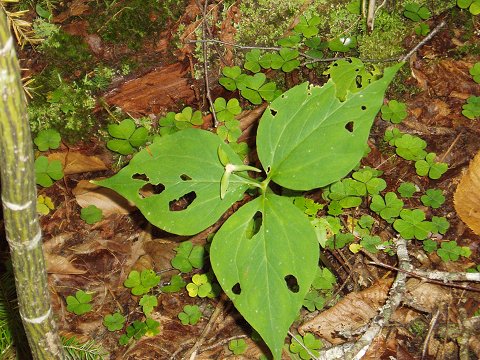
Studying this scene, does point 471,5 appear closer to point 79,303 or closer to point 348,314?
point 348,314

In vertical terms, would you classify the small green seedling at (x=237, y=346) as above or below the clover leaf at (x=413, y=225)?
below

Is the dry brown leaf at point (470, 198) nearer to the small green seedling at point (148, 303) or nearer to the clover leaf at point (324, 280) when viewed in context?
the clover leaf at point (324, 280)

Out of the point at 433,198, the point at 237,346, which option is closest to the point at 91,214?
the point at 237,346

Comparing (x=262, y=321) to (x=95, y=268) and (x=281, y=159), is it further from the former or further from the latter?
(x=95, y=268)

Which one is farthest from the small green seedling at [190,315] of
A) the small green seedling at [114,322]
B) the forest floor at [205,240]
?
the small green seedling at [114,322]

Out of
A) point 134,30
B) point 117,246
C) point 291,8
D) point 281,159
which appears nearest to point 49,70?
point 134,30

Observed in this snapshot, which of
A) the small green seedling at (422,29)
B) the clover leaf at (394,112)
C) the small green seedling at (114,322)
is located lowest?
the small green seedling at (114,322)

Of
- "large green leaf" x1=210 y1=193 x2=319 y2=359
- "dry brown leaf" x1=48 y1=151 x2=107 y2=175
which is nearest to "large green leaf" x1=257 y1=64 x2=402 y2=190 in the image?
"large green leaf" x1=210 y1=193 x2=319 y2=359
